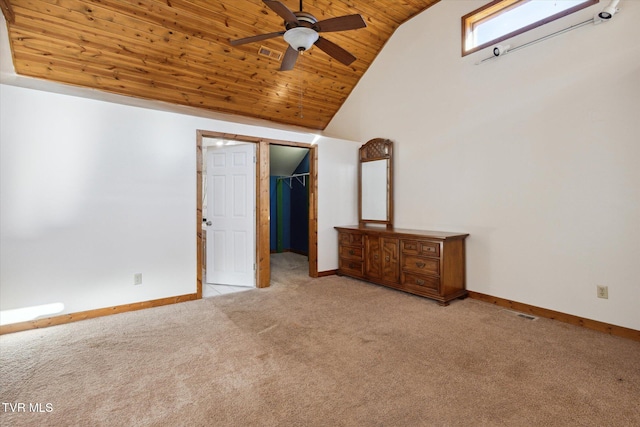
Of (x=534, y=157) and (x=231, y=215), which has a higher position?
(x=534, y=157)

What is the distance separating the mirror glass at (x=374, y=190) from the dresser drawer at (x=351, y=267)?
0.80 meters

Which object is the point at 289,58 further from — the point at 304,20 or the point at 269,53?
the point at 269,53

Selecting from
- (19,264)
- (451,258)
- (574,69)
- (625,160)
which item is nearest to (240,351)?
(19,264)

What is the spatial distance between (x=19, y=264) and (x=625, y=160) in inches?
223

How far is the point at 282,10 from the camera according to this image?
2.36 meters

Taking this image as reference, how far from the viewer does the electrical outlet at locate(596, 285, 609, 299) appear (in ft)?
9.35

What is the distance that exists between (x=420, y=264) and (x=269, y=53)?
11.8ft

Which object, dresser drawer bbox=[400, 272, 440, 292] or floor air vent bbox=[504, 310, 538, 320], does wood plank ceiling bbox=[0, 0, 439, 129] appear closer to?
dresser drawer bbox=[400, 272, 440, 292]

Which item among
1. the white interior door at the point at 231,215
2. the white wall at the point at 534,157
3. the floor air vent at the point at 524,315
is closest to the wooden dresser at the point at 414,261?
the white wall at the point at 534,157

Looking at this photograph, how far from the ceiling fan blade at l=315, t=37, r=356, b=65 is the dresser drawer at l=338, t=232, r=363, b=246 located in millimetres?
2487

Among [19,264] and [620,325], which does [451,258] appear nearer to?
[620,325]

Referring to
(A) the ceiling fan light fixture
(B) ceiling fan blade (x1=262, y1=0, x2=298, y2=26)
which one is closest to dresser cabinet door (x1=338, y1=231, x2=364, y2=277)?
(A) the ceiling fan light fixture

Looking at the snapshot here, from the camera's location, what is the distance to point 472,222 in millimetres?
3885

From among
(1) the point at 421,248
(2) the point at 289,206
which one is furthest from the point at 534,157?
(2) the point at 289,206
